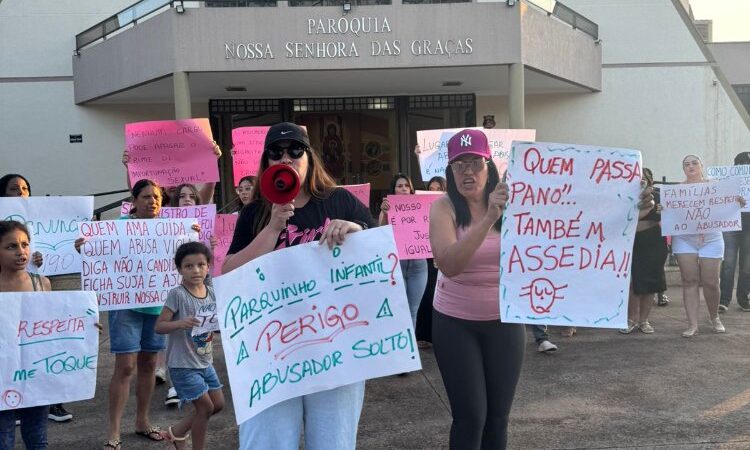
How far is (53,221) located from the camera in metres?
5.30

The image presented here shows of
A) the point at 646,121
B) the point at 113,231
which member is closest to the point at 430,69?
the point at 646,121

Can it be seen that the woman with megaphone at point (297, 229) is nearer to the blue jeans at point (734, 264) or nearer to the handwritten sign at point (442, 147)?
the handwritten sign at point (442, 147)

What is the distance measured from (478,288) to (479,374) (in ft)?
1.30

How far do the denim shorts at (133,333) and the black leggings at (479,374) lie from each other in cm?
220

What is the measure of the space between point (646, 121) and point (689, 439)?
12.8 m

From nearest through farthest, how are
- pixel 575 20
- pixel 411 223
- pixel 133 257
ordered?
1. pixel 133 257
2. pixel 411 223
3. pixel 575 20

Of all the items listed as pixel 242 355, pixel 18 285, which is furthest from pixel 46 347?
pixel 242 355

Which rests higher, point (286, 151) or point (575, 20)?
point (575, 20)

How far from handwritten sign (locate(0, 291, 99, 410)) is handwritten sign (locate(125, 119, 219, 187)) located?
3203 mm

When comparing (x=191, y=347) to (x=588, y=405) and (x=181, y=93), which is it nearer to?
(x=588, y=405)

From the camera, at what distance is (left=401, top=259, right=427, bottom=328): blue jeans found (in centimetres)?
660

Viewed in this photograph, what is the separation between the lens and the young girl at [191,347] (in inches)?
154

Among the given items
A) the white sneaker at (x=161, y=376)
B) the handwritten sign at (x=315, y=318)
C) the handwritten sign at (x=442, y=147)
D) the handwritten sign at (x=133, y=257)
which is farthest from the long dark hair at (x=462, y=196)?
the handwritten sign at (x=442, y=147)

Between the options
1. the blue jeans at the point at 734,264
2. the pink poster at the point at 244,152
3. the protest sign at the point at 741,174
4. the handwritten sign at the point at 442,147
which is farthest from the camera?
the blue jeans at the point at 734,264
